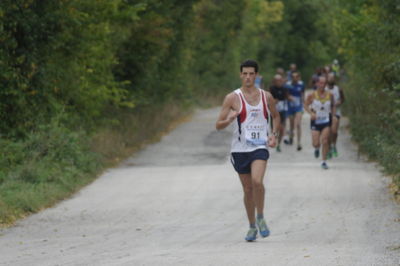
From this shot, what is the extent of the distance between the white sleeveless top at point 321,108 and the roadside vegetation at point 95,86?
82 cm

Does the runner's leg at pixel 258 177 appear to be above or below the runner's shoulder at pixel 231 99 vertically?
below

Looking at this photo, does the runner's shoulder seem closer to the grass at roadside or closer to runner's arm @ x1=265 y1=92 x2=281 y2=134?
runner's arm @ x1=265 y1=92 x2=281 y2=134

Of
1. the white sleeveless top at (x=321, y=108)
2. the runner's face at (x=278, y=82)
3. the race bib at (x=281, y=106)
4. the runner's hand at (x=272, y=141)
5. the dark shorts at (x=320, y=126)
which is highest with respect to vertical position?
the runner's face at (x=278, y=82)

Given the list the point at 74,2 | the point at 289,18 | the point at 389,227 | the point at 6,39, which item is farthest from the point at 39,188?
the point at 289,18

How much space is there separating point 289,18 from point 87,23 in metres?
50.0

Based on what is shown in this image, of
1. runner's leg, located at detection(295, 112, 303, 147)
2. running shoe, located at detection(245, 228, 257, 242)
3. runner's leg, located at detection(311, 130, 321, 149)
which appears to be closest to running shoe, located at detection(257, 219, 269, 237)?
running shoe, located at detection(245, 228, 257, 242)

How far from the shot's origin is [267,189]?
52.0 feet

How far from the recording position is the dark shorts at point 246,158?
10102 millimetres

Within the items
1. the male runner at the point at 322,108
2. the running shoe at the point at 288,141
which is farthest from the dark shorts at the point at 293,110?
the male runner at the point at 322,108

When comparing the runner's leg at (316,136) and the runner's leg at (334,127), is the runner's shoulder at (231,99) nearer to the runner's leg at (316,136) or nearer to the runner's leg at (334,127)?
the runner's leg at (316,136)

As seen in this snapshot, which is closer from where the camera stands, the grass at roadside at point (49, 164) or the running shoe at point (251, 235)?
the running shoe at point (251, 235)

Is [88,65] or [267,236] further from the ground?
[88,65]

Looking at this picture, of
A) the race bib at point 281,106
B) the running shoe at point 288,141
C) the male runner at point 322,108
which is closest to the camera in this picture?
the male runner at point 322,108

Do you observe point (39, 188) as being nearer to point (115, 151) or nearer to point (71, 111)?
point (71, 111)
